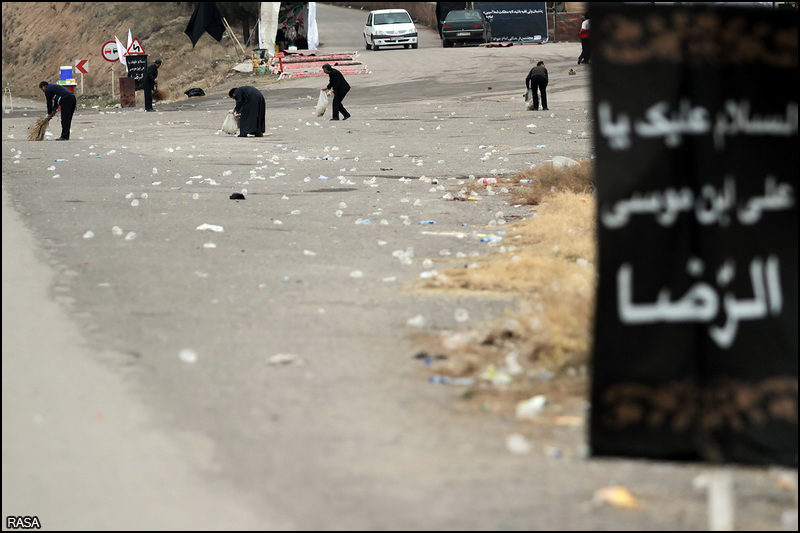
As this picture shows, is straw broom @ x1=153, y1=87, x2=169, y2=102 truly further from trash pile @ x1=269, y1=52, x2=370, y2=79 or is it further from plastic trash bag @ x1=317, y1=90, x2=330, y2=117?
plastic trash bag @ x1=317, y1=90, x2=330, y2=117

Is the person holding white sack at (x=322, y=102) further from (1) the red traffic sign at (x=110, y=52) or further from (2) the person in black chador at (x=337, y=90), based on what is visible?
(1) the red traffic sign at (x=110, y=52)

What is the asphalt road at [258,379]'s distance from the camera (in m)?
4.14

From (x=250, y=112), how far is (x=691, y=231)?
63.5 feet

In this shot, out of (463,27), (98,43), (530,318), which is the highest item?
(98,43)

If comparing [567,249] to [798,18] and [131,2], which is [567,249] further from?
[131,2]

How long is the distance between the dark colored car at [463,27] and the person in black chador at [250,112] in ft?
75.4

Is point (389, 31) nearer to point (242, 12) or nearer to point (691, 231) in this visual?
point (242, 12)

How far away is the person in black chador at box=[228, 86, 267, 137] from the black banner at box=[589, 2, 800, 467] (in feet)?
62.4

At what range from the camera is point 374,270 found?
862 cm

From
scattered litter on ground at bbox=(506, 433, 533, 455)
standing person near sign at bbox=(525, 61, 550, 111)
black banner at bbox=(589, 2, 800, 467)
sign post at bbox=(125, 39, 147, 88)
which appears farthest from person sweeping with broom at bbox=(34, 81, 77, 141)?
black banner at bbox=(589, 2, 800, 467)

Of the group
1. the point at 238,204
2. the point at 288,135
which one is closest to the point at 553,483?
the point at 238,204

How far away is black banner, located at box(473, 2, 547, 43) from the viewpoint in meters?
44.8

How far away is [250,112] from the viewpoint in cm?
2252

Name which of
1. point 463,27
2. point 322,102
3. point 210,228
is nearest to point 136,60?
point 322,102
